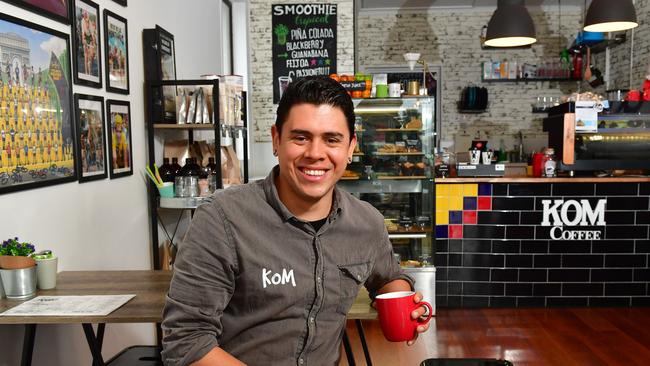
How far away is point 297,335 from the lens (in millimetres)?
1364

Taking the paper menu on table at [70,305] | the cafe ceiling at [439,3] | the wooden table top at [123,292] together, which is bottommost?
the wooden table top at [123,292]

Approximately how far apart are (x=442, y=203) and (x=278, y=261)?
3611 millimetres

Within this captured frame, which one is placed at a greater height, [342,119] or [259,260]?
[342,119]

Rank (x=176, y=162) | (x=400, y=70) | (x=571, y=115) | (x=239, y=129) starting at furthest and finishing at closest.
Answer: (x=400, y=70) < (x=571, y=115) < (x=239, y=129) < (x=176, y=162)

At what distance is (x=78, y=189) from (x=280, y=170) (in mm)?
1509

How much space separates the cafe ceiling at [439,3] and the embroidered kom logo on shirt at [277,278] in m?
7.78

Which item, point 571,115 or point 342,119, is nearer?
point 342,119

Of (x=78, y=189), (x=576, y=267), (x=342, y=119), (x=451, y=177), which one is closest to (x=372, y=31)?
(x=451, y=177)

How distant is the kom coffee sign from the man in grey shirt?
372 cm

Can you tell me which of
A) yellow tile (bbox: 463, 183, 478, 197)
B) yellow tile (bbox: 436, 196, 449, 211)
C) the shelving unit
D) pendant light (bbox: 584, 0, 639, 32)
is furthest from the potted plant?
pendant light (bbox: 584, 0, 639, 32)

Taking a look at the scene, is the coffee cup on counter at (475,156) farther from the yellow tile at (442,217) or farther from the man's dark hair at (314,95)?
the man's dark hair at (314,95)

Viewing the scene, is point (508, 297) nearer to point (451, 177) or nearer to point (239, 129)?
point (451, 177)

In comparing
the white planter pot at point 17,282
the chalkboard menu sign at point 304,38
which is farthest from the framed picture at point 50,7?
the chalkboard menu sign at point 304,38

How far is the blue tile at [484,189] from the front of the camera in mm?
4727
